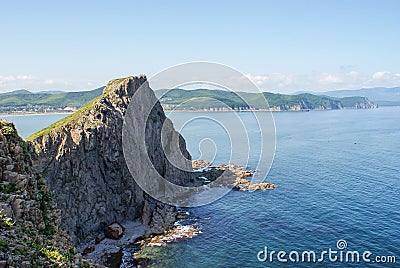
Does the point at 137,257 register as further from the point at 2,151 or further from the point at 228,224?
the point at 2,151

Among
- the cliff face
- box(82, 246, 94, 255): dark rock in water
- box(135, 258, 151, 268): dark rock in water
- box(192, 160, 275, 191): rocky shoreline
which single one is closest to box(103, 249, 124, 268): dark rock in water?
box(135, 258, 151, 268): dark rock in water

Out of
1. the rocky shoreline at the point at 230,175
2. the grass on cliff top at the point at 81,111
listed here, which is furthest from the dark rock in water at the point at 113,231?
the rocky shoreline at the point at 230,175

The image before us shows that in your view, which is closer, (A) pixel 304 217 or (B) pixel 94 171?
(B) pixel 94 171

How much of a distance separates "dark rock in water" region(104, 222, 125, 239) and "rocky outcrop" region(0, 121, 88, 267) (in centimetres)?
3637

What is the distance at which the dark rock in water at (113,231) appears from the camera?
6044 centimetres

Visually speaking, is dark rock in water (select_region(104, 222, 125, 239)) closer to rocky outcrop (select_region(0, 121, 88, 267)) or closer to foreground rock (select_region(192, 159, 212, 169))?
rocky outcrop (select_region(0, 121, 88, 267))

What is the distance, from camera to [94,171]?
207 ft

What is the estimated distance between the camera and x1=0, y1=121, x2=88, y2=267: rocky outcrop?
18359mm

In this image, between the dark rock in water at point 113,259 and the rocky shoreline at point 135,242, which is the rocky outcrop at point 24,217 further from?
the rocky shoreline at point 135,242

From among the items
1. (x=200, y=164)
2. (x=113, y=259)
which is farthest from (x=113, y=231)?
(x=200, y=164)

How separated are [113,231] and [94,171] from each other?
1202 cm

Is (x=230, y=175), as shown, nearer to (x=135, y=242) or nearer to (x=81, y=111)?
(x=135, y=242)

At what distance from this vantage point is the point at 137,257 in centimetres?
5381

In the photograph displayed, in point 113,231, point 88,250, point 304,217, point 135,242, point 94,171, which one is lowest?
point 135,242
